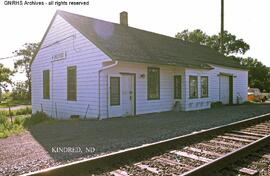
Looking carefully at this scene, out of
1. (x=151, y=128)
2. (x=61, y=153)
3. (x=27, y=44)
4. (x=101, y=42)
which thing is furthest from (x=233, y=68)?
(x=27, y=44)

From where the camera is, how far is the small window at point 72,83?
14.9 meters

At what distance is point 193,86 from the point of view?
58.2ft

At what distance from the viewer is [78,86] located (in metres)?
14.6

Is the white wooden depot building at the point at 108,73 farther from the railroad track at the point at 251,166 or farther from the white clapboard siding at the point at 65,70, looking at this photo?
the railroad track at the point at 251,166

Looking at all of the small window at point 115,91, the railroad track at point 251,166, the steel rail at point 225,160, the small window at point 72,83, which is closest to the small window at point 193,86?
the small window at point 115,91

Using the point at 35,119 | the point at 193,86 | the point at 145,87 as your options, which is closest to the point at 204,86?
the point at 193,86

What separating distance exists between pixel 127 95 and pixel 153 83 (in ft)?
6.87

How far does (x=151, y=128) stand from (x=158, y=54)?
23.6 ft

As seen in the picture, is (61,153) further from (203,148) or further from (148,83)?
(148,83)

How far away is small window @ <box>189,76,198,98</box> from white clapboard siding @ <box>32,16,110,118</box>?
22.4ft

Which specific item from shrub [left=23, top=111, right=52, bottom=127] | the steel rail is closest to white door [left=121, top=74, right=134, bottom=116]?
shrub [left=23, top=111, right=52, bottom=127]

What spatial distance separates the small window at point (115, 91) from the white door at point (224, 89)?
37.8 ft

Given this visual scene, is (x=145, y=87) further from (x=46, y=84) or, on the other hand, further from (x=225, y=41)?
(x=225, y=41)

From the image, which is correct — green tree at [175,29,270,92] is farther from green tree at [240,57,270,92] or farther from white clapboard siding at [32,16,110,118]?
white clapboard siding at [32,16,110,118]
